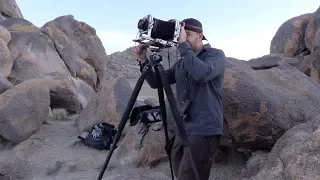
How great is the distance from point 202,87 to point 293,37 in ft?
49.3

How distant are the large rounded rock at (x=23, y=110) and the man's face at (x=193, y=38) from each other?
17.2ft

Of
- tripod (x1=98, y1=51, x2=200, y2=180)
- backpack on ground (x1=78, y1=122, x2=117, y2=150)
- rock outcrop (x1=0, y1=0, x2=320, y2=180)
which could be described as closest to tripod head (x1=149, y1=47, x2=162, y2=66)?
tripod (x1=98, y1=51, x2=200, y2=180)

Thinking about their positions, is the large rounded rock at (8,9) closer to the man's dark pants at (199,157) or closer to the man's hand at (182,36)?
the man's hand at (182,36)

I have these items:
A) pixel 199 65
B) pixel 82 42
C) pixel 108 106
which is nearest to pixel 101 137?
pixel 108 106

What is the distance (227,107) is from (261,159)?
0.72 m

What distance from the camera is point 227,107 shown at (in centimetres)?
518

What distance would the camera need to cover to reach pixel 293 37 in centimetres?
1738

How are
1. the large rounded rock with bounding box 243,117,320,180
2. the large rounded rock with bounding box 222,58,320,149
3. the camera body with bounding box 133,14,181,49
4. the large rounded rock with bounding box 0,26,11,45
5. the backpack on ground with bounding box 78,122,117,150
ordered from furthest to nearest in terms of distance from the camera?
the large rounded rock with bounding box 0,26,11,45 < the backpack on ground with bounding box 78,122,117,150 < the large rounded rock with bounding box 222,58,320,149 < the large rounded rock with bounding box 243,117,320,180 < the camera body with bounding box 133,14,181,49

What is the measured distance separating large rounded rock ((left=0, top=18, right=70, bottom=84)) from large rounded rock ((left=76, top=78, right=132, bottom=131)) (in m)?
3.37

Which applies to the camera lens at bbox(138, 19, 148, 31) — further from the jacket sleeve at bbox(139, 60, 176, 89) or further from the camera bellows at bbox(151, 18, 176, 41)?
the jacket sleeve at bbox(139, 60, 176, 89)

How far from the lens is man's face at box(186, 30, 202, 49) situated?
11.2 feet

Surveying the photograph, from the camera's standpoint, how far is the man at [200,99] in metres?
3.31

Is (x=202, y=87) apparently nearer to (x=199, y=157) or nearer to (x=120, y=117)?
(x=199, y=157)

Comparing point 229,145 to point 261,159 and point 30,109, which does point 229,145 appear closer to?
point 261,159
